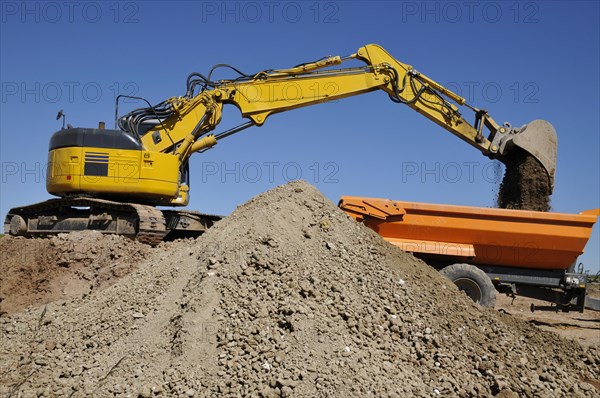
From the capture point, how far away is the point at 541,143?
34.4 feet

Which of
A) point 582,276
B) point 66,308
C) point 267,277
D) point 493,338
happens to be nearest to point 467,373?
point 493,338

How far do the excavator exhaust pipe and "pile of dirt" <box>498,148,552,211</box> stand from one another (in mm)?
81

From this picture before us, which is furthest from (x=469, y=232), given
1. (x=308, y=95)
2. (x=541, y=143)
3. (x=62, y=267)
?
(x=62, y=267)

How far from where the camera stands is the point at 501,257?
31.7 ft

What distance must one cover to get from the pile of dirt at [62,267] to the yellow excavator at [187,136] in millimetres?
1132

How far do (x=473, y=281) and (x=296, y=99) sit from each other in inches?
176

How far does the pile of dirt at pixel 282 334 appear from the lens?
196 inches

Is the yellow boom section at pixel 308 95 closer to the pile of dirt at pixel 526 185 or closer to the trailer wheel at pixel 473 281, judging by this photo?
the pile of dirt at pixel 526 185

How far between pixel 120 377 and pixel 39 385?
2.85ft

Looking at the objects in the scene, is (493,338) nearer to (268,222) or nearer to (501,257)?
(268,222)

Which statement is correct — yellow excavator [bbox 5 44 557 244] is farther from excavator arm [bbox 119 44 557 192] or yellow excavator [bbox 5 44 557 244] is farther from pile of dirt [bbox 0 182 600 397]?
pile of dirt [bbox 0 182 600 397]

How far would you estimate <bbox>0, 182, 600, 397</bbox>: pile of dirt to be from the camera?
4980 millimetres

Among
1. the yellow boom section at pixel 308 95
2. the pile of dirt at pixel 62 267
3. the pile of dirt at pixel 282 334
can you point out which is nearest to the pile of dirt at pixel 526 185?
the yellow boom section at pixel 308 95

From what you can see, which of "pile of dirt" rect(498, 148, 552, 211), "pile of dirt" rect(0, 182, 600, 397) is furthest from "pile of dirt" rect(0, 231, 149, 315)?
"pile of dirt" rect(498, 148, 552, 211)
